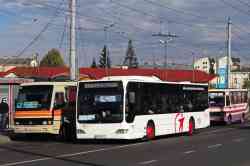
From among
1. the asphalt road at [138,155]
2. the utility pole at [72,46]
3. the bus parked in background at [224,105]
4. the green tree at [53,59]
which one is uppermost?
the green tree at [53,59]

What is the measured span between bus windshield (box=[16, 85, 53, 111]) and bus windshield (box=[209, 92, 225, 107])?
54.2 ft

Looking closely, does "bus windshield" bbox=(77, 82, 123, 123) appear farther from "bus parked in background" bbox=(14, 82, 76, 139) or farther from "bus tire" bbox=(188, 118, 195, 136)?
"bus tire" bbox=(188, 118, 195, 136)

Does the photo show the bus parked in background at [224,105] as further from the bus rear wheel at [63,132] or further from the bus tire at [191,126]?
the bus rear wheel at [63,132]

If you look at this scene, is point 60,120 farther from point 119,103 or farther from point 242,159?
point 242,159

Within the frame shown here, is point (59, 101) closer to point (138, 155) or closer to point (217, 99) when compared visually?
point (138, 155)

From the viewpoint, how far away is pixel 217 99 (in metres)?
40.7

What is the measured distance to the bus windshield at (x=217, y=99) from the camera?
40.3 meters

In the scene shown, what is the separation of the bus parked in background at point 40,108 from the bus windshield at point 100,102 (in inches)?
69.5

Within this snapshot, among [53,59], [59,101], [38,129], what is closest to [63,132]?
[38,129]

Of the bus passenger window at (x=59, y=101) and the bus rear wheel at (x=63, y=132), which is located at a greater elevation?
the bus passenger window at (x=59, y=101)

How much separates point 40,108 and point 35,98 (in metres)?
0.51

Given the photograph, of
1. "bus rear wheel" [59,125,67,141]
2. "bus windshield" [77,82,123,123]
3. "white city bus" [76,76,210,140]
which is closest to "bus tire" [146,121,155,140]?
"white city bus" [76,76,210,140]

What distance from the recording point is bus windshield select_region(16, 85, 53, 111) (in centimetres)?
2619

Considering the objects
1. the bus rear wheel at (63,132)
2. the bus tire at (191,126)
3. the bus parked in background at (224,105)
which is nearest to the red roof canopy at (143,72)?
the bus parked in background at (224,105)
